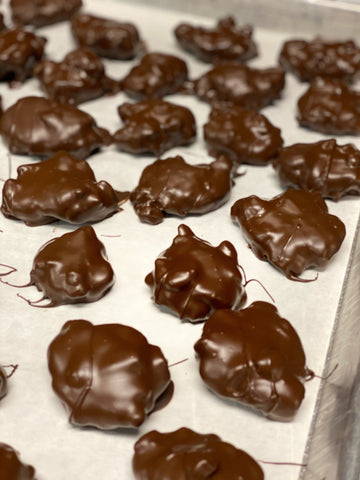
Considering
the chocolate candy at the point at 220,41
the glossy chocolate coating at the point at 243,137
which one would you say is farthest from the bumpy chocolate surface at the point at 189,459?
the chocolate candy at the point at 220,41

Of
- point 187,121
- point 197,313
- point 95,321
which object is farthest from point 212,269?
point 187,121

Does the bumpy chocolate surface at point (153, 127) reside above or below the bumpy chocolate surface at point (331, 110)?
below

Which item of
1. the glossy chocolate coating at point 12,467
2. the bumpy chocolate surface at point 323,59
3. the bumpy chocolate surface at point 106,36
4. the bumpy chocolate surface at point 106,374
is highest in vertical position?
the bumpy chocolate surface at point 323,59

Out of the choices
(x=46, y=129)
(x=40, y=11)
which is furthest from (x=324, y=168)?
(x=40, y=11)

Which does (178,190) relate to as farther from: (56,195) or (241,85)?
(241,85)

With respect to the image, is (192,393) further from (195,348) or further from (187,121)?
(187,121)

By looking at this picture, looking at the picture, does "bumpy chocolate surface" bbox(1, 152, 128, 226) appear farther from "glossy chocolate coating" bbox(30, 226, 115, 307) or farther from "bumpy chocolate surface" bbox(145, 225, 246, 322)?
"bumpy chocolate surface" bbox(145, 225, 246, 322)

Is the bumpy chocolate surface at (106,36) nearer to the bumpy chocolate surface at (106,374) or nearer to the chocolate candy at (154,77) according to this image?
the chocolate candy at (154,77)
